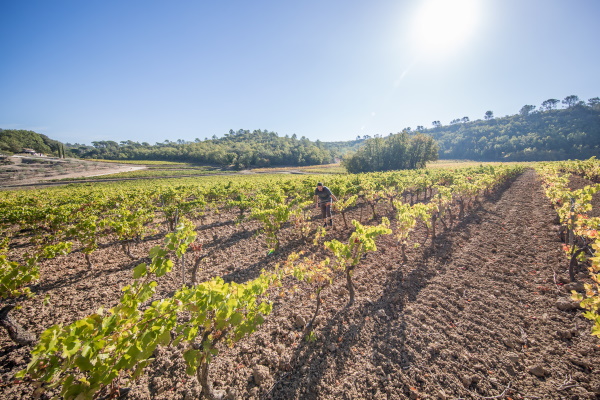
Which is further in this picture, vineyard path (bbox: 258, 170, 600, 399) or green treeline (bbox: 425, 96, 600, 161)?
green treeline (bbox: 425, 96, 600, 161)

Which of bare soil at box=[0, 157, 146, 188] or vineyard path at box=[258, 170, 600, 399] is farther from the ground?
bare soil at box=[0, 157, 146, 188]

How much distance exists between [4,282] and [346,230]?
964 centimetres

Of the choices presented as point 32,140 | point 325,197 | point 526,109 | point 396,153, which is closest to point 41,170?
point 32,140

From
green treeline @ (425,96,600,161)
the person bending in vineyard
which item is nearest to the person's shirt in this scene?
the person bending in vineyard

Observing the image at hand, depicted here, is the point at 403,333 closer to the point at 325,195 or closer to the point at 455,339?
the point at 455,339

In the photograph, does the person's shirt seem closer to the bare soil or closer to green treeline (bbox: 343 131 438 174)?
green treeline (bbox: 343 131 438 174)

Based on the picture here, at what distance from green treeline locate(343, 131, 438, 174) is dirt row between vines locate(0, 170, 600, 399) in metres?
52.9

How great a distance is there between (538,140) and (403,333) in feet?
438

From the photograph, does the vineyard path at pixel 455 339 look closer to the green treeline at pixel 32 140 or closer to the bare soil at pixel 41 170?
the bare soil at pixel 41 170

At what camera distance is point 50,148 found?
9219 centimetres

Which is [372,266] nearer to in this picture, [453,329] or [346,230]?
[453,329]

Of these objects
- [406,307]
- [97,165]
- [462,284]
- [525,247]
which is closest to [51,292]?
[406,307]

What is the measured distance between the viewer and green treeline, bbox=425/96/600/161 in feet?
275

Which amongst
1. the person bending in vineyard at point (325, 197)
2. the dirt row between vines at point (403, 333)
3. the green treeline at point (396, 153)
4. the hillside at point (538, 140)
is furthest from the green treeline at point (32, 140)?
the hillside at point (538, 140)
